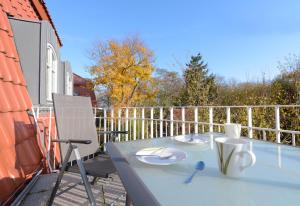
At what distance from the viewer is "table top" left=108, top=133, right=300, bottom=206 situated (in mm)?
656

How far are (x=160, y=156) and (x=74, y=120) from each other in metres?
1.58

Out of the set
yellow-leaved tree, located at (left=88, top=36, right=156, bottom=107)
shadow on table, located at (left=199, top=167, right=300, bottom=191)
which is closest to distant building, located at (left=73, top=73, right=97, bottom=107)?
yellow-leaved tree, located at (left=88, top=36, right=156, bottom=107)

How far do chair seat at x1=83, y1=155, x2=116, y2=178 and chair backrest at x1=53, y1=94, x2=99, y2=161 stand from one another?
0.46 ft

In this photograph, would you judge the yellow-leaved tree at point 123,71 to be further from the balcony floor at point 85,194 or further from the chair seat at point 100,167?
the chair seat at point 100,167

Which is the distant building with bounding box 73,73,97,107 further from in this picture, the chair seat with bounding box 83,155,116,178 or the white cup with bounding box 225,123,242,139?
the white cup with bounding box 225,123,242,139

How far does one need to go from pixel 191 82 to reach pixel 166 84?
24.5 ft

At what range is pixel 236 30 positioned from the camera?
13.5m

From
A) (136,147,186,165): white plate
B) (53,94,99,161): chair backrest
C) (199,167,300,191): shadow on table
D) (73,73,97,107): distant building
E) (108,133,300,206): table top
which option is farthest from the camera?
(73,73,97,107): distant building

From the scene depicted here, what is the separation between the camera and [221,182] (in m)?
0.80

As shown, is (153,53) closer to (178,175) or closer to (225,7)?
(225,7)

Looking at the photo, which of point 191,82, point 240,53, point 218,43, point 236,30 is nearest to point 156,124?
point 191,82

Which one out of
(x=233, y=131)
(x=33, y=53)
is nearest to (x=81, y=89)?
(x=33, y=53)

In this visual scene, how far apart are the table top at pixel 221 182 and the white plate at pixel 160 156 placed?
22mm

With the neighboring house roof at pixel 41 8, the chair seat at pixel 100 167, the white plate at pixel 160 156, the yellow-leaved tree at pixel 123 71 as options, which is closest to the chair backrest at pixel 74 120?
the chair seat at pixel 100 167
